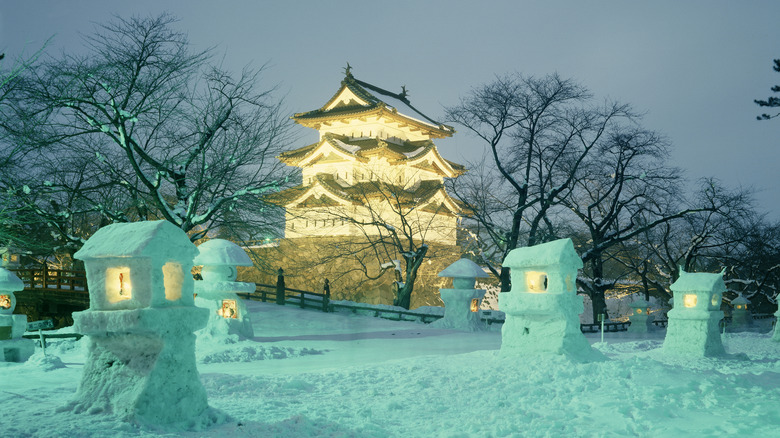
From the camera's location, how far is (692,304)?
14.0 metres

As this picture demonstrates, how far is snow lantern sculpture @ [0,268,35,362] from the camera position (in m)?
11.3

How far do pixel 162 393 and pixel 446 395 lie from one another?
366 centimetres

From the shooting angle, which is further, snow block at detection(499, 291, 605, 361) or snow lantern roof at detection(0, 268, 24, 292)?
snow lantern roof at detection(0, 268, 24, 292)

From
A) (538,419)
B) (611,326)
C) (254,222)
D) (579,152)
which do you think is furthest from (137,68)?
(611,326)

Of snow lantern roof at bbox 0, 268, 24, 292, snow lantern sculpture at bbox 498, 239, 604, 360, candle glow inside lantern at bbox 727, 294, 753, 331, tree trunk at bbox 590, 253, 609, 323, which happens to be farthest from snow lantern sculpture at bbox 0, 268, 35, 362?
candle glow inside lantern at bbox 727, 294, 753, 331

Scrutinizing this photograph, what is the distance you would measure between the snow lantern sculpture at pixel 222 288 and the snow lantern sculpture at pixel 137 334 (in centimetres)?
846

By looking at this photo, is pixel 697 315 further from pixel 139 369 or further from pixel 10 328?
pixel 10 328

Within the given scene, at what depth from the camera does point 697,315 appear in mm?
13703

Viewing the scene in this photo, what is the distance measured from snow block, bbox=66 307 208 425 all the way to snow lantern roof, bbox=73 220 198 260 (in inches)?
23.4

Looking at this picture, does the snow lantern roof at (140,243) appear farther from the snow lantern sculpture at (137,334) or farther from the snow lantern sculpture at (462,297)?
the snow lantern sculpture at (462,297)

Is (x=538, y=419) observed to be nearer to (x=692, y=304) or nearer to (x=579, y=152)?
(x=692, y=304)

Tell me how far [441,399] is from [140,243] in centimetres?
416

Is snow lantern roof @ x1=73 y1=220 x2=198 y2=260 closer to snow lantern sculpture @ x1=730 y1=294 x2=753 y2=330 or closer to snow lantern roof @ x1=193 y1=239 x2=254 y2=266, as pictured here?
snow lantern roof @ x1=193 y1=239 x2=254 y2=266

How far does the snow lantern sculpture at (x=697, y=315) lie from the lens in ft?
44.9
